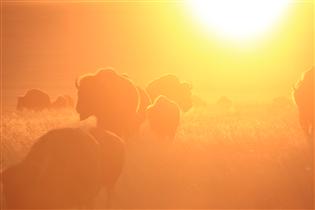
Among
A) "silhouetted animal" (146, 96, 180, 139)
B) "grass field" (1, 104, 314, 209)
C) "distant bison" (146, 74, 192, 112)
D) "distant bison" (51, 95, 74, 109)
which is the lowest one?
"grass field" (1, 104, 314, 209)

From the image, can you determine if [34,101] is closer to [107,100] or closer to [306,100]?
[306,100]

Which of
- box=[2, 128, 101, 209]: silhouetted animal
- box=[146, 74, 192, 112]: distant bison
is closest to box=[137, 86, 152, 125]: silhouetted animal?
box=[146, 74, 192, 112]: distant bison

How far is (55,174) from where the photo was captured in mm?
9891

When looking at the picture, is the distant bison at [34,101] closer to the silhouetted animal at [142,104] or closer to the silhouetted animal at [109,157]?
the silhouetted animal at [142,104]

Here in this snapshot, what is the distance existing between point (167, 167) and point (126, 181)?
1315mm

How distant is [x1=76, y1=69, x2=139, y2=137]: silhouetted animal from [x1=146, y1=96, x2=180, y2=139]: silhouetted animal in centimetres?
193

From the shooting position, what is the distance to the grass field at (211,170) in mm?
12758

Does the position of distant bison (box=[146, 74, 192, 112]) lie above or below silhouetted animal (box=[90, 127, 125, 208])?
above

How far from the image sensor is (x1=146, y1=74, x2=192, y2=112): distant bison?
90.6 ft

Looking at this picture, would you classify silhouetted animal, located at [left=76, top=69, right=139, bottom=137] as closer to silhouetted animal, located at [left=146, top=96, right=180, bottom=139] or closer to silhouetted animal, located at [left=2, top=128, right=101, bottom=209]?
silhouetted animal, located at [left=146, top=96, right=180, bottom=139]

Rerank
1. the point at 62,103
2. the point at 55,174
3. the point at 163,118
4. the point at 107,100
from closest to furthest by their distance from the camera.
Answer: the point at 55,174, the point at 107,100, the point at 163,118, the point at 62,103

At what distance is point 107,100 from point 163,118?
2887mm

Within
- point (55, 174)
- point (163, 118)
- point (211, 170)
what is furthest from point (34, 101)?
point (55, 174)

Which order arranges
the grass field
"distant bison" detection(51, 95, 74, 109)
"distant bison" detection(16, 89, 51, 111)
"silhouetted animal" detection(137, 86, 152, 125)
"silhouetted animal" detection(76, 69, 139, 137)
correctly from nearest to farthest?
the grass field < "silhouetted animal" detection(76, 69, 139, 137) < "silhouetted animal" detection(137, 86, 152, 125) < "distant bison" detection(16, 89, 51, 111) < "distant bison" detection(51, 95, 74, 109)
